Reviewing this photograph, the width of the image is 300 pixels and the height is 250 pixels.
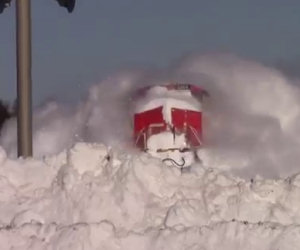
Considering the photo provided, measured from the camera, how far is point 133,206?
20.5 ft

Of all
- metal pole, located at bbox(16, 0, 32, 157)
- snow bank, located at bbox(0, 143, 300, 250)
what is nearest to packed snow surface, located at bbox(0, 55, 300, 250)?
snow bank, located at bbox(0, 143, 300, 250)

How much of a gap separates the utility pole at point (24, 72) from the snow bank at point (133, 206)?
0.61m

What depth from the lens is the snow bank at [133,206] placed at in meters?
5.89

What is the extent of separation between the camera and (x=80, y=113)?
36.9ft

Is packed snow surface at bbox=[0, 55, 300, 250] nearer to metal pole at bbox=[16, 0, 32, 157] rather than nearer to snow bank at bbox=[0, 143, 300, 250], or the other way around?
snow bank at bbox=[0, 143, 300, 250]

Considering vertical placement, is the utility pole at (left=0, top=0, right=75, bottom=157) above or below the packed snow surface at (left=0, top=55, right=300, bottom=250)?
above

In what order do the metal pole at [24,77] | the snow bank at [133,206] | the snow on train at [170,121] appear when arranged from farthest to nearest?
the snow on train at [170,121] < the metal pole at [24,77] < the snow bank at [133,206]

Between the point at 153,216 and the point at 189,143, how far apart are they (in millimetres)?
3103

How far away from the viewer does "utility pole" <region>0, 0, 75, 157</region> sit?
748 centimetres

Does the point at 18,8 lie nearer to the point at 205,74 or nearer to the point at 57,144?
the point at 57,144

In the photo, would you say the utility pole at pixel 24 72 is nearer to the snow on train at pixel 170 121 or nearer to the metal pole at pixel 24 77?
the metal pole at pixel 24 77

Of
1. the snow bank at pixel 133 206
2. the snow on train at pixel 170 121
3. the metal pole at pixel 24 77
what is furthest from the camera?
the snow on train at pixel 170 121

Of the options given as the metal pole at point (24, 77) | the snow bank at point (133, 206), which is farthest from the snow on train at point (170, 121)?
the snow bank at point (133, 206)

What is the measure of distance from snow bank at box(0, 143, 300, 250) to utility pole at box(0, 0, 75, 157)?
1.99ft
